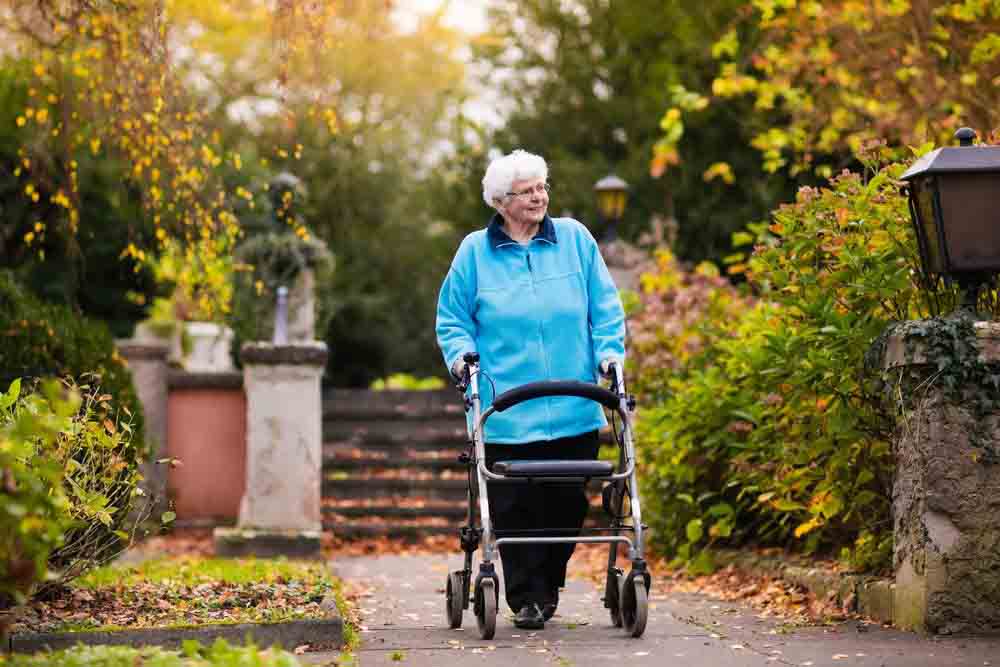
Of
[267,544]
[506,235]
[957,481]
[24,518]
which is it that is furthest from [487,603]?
[267,544]

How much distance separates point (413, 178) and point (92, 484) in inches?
749

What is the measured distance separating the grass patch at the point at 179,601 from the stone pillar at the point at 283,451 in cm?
309

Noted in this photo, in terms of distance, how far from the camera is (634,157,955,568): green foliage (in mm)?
6555

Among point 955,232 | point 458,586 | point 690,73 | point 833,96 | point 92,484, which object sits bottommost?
point 458,586

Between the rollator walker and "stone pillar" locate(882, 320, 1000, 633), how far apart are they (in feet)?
3.56

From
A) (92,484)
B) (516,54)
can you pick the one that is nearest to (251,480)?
(92,484)

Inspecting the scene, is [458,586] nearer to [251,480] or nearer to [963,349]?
[963,349]

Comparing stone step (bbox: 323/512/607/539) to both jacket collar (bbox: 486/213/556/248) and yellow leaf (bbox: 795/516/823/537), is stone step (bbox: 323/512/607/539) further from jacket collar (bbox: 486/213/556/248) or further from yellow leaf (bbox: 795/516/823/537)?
jacket collar (bbox: 486/213/556/248)

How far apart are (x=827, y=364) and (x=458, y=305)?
1.62 metres

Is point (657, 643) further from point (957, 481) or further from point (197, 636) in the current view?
point (197, 636)

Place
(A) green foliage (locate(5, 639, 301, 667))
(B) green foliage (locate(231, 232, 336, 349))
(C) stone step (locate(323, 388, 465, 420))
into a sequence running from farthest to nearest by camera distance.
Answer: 1. (C) stone step (locate(323, 388, 465, 420))
2. (B) green foliage (locate(231, 232, 336, 349))
3. (A) green foliage (locate(5, 639, 301, 667))

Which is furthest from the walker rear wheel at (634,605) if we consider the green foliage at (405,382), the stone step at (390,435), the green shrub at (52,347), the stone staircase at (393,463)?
the green foliage at (405,382)

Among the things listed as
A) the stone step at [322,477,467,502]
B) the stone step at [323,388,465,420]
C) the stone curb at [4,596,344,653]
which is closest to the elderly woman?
the stone curb at [4,596,344,653]

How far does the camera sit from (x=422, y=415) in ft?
45.1
